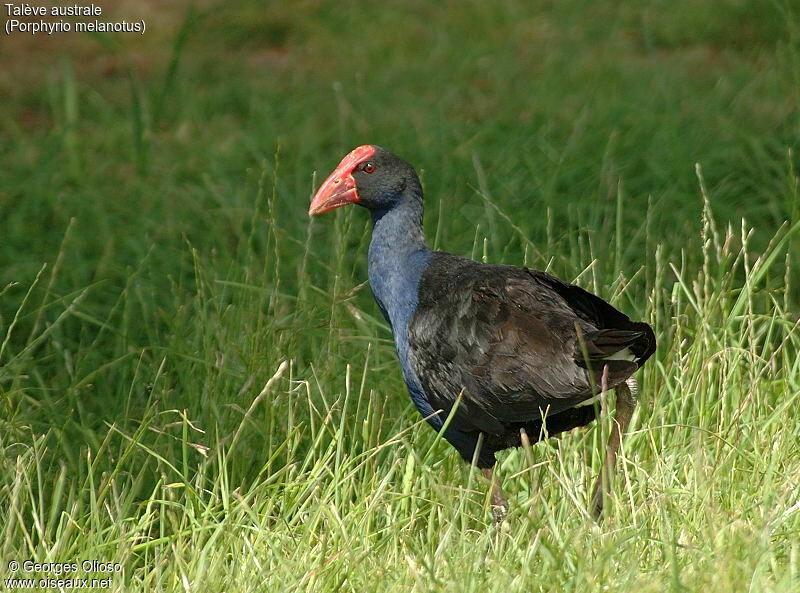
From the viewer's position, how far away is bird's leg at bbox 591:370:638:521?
2910mm

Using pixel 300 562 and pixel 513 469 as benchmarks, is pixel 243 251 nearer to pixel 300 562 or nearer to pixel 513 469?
pixel 513 469

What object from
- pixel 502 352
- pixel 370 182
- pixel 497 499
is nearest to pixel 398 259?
pixel 370 182

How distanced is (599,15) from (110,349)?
3.51 m

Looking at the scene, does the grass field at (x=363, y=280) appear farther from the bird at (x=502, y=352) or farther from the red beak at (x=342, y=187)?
the red beak at (x=342, y=187)

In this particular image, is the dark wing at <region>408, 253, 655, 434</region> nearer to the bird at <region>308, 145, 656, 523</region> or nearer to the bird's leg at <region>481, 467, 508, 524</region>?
the bird at <region>308, 145, 656, 523</region>

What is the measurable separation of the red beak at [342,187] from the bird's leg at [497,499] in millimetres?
846

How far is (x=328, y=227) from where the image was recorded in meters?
4.58

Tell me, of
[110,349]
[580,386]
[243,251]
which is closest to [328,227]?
[243,251]

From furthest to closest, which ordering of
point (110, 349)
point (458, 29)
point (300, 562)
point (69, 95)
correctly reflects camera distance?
point (458, 29), point (69, 95), point (110, 349), point (300, 562)

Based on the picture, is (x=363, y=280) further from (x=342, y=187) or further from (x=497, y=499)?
(x=497, y=499)

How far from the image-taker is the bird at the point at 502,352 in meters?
2.84

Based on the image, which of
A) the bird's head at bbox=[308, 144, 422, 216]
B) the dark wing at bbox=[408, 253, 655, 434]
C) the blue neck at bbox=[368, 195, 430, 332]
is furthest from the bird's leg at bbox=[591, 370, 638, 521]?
the bird's head at bbox=[308, 144, 422, 216]

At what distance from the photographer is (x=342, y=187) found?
3.39m

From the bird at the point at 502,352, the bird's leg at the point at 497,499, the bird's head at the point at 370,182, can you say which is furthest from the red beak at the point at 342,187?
the bird's leg at the point at 497,499
